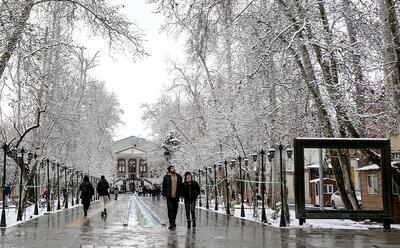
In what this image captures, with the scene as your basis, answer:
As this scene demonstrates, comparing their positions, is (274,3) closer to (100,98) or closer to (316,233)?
(316,233)

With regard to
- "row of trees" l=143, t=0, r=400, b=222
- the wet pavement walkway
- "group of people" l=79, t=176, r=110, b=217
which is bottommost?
the wet pavement walkway

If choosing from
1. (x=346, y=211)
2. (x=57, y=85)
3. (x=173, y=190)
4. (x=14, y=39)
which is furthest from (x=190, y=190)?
(x=57, y=85)

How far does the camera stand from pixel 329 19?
59.5 feet

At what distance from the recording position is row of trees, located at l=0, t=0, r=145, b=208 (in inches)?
643

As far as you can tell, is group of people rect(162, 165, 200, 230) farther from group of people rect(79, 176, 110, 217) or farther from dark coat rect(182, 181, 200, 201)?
group of people rect(79, 176, 110, 217)

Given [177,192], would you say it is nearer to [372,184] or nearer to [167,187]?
[167,187]

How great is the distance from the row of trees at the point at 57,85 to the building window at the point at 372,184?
34.9 feet

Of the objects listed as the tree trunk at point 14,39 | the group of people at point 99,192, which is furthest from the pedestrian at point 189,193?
the group of people at point 99,192

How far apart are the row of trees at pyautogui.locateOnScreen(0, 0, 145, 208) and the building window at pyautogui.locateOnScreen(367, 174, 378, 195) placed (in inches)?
419

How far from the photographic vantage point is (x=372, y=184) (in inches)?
881

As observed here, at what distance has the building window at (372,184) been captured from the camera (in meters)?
21.9

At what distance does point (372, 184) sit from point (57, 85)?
23.2 m

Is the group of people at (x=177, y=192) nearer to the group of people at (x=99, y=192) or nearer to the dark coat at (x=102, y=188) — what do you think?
the group of people at (x=99, y=192)

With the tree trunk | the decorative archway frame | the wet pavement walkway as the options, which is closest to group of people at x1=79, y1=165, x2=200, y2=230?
the wet pavement walkway
